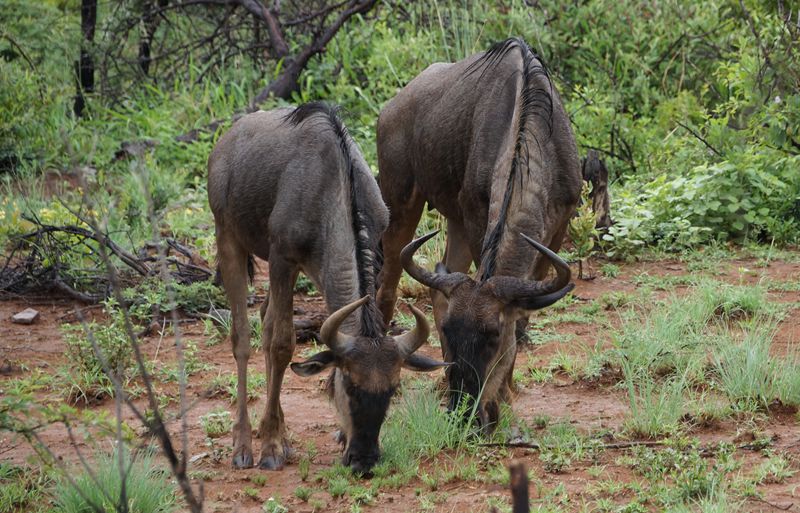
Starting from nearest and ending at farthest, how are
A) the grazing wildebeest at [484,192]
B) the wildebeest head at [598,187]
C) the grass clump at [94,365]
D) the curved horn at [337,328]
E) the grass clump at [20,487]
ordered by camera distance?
1. the grass clump at [20,487]
2. the curved horn at [337,328]
3. the grazing wildebeest at [484,192]
4. the grass clump at [94,365]
5. the wildebeest head at [598,187]

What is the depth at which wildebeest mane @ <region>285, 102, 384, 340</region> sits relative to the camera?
212 inches

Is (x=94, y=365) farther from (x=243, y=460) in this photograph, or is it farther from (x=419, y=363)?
(x=419, y=363)

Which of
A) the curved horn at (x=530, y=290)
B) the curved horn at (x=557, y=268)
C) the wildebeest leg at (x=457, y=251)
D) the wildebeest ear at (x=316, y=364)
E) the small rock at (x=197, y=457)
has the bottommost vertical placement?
the small rock at (x=197, y=457)

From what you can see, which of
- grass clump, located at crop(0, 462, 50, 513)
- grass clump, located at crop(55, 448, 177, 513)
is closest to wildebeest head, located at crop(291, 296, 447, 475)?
grass clump, located at crop(55, 448, 177, 513)

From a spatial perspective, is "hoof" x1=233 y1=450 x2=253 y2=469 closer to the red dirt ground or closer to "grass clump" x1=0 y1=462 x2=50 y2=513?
the red dirt ground

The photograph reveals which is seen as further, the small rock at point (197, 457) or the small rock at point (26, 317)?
the small rock at point (26, 317)

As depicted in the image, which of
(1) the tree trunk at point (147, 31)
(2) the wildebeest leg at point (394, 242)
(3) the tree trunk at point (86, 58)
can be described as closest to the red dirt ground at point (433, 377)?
(2) the wildebeest leg at point (394, 242)

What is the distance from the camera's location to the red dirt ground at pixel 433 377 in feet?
16.8

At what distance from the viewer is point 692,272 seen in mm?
9156

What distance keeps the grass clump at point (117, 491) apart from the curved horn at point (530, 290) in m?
2.00

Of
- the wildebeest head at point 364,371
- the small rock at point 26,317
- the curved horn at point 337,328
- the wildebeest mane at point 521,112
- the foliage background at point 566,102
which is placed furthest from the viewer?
the foliage background at point 566,102

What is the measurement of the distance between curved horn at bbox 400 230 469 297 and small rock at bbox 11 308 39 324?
427cm

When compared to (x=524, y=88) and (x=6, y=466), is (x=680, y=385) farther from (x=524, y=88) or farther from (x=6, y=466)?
(x=6, y=466)

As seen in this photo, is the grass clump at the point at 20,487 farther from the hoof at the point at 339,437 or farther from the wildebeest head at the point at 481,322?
the wildebeest head at the point at 481,322
